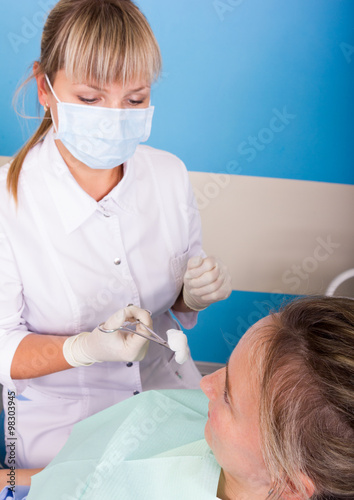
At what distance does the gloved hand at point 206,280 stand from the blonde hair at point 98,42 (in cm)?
47

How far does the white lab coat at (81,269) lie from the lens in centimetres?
117

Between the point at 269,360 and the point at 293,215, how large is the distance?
54.1 inches

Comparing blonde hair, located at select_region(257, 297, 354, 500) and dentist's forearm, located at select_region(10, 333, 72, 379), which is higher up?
blonde hair, located at select_region(257, 297, 354, 500)

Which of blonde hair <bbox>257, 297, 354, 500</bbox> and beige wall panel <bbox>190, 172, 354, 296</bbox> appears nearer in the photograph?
blonde hair <bbox>257, 297, 354, 500</bbox>

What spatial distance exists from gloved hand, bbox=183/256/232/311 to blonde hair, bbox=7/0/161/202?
47cm

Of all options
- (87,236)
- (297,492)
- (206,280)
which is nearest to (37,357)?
(87,236)

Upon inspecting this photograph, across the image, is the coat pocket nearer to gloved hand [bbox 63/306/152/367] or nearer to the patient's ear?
gloved hand [bbox 63/306/152/367]

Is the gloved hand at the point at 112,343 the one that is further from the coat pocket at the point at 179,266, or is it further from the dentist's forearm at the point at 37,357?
the coat pocket at the point at 179,266

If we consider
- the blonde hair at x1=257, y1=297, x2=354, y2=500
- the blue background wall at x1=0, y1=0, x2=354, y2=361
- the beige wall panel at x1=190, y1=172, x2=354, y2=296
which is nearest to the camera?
the blonde hair at x1=257, y1=297, x2=354, y2=500

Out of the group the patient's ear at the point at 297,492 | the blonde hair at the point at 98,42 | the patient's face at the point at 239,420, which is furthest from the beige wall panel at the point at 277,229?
the patient's ear at the point at 297,492

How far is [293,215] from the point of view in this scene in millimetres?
2041

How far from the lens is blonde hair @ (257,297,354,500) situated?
0.67 meters

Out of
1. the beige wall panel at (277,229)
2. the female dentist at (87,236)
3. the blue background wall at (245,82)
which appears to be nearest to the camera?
the female dentist at (87,236)

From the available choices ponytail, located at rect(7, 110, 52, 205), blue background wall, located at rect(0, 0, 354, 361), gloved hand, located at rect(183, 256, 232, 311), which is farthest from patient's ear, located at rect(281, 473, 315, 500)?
blue background wall, located at rect(0, 0, 354, 361)
